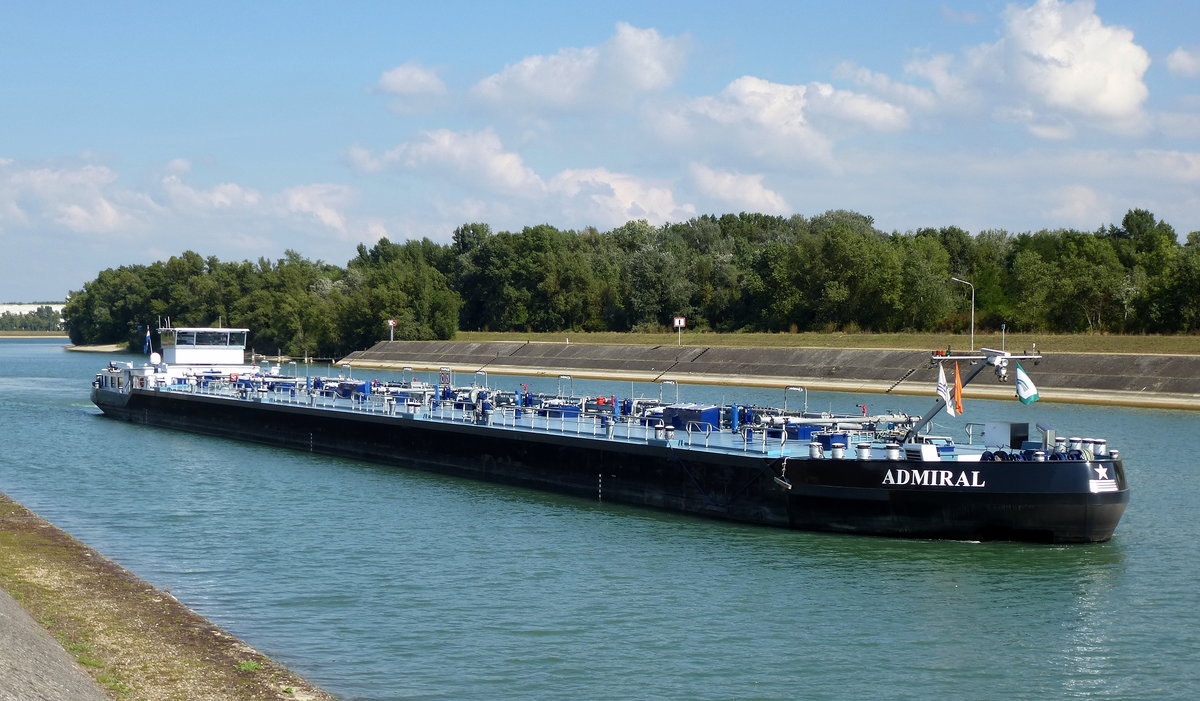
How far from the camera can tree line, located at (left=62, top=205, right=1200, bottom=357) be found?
9944 cm

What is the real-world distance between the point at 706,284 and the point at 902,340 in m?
37.8

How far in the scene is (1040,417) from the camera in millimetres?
61500

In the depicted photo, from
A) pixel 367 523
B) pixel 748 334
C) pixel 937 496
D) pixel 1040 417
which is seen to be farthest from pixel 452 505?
pixel 748 334

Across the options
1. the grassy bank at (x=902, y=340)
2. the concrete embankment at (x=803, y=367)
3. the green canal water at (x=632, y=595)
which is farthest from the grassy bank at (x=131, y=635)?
the concrete embankment at (x=803, y=367)

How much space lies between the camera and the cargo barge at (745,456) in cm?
2655

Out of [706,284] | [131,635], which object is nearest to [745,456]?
[131,635]

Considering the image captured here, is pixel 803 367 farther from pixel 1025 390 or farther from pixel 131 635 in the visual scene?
pixel 131 635

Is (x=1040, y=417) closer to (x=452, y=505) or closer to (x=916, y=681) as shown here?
(x=452, y=505)

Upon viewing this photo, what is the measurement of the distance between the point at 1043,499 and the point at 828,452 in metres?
5.89

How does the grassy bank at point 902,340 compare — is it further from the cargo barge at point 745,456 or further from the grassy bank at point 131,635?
the grassy bank at point 131,635

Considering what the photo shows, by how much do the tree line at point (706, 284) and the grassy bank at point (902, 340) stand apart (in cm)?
602

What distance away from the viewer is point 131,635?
1941cm

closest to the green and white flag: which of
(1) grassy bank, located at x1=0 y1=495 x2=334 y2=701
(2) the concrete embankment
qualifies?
(1) grassy bank, located at x1=0 y1=495 x2=334 y2=701

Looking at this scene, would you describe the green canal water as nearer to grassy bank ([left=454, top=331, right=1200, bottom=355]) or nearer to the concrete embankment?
the concrete embankment
